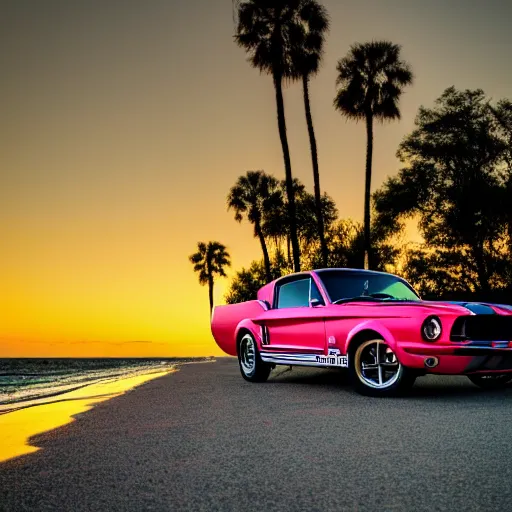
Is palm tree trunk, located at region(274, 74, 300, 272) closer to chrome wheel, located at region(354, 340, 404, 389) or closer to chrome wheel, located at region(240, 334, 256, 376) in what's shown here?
chrome wheel, located at region(240, 334, 256, 376)

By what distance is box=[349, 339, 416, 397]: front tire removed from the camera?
8.06m

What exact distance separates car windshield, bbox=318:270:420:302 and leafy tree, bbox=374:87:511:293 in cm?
2417

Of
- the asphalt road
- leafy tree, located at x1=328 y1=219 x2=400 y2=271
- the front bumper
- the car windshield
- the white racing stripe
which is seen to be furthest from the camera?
leafy tree, located at x1=328 y1=219 x2=400 y2=271

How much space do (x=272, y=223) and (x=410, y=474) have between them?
1546 inches

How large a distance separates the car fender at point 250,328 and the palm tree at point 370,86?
69.8ft

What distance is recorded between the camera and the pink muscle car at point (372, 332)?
309 inches

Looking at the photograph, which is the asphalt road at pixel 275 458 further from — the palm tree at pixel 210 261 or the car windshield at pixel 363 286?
the palm tree at pixel 210 261

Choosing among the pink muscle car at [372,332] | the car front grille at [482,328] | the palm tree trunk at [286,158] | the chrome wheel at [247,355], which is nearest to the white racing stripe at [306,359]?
the pink muscle car at [372,332]

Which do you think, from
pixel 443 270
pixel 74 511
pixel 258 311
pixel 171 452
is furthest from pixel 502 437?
pixel 443 270

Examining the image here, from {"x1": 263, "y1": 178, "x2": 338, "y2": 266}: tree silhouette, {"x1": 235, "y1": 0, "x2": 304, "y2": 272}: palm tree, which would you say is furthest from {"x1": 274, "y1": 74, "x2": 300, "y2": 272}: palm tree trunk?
{"x1": 263, "y1": 178, "x2": 338, "y2": 266}: tree silhouette

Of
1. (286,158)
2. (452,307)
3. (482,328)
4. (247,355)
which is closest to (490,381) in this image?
(482,328)

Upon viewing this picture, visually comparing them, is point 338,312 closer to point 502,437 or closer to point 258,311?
point 258,311

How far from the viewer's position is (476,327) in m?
8.05

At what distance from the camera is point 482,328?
8117mm
